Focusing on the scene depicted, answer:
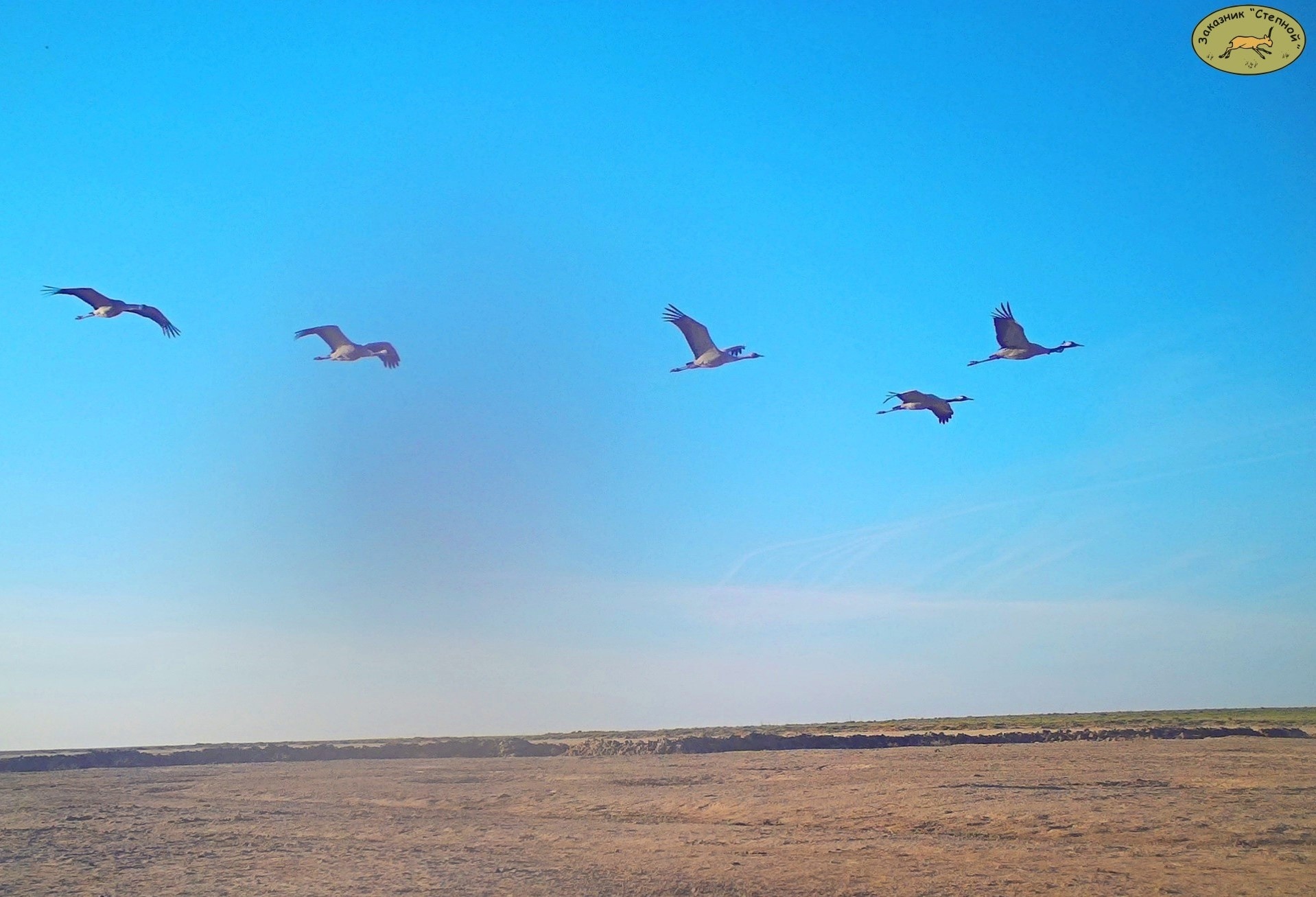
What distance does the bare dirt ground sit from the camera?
16.0m

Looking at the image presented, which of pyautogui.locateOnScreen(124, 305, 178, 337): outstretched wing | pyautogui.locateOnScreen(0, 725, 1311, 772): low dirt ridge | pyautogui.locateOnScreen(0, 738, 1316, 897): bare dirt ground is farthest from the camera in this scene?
pyautogui.locateOnScreen(0, 725, 1311, 772): low dirt ridge

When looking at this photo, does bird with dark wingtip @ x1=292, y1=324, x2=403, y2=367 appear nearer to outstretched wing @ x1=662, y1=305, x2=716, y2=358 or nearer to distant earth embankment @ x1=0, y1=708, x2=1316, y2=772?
outstretched wing @ x1=662, y1=305, x2=716, y2=358

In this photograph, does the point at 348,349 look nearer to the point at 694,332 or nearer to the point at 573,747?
the point at 694,332

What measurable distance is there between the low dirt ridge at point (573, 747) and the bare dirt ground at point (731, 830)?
703cm

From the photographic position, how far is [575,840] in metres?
20.5

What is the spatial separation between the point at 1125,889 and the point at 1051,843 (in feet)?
11.6

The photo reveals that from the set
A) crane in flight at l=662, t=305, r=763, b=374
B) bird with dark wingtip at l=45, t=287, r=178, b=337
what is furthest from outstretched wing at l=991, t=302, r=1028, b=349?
bird with dark wingtip at l=45, t=287, r=178, b=337

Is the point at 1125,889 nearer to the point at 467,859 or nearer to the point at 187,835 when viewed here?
the point at 467,859

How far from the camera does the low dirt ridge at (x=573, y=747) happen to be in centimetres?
4178

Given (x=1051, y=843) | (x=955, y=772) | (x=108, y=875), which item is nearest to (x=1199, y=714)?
(x=955, y=772)

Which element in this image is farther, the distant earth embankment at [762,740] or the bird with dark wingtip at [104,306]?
the distant earth embankment at [762,740]

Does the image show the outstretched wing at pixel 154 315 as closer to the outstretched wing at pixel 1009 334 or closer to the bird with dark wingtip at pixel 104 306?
the bird with dark wingtip at pixel 104 306

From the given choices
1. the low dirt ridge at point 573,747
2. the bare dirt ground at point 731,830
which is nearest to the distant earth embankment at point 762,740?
the low dirt ridge at point 573,747

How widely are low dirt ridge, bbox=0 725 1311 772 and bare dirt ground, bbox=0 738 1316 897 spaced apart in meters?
7.03
